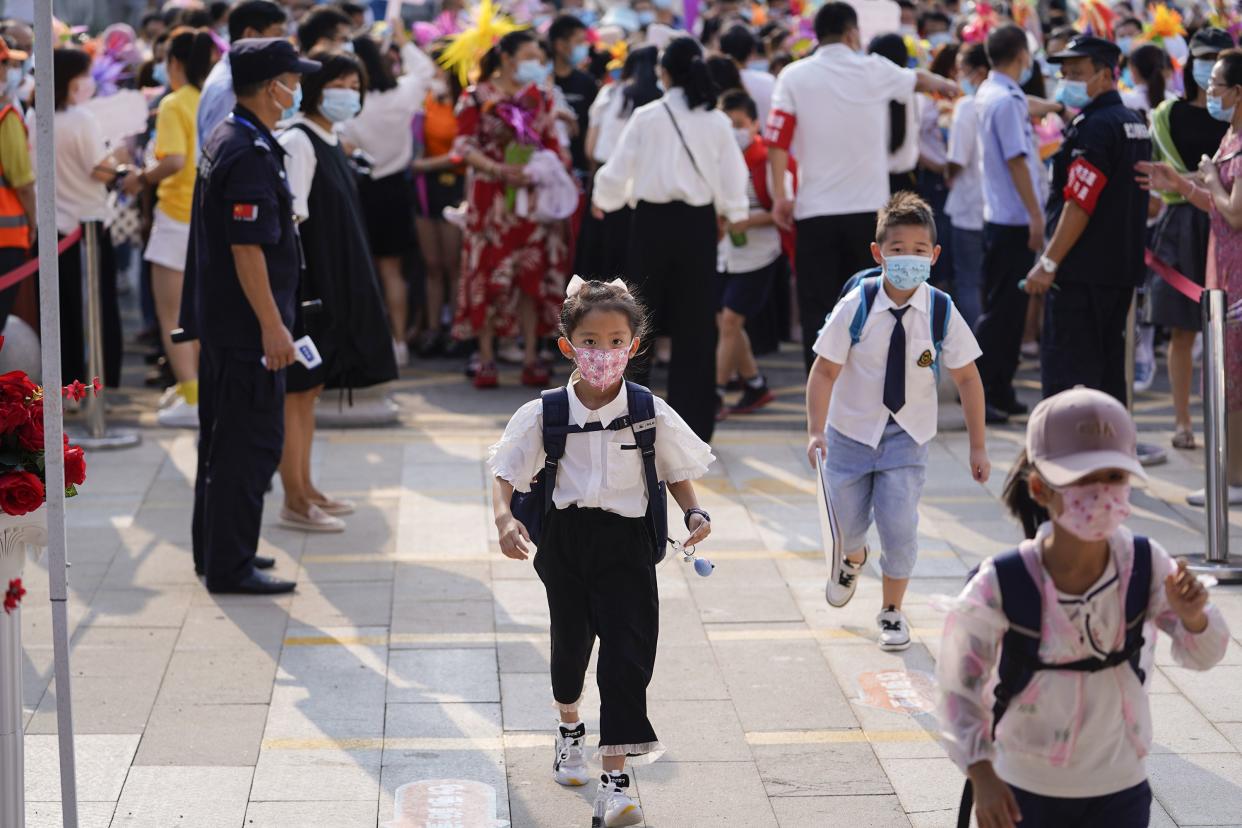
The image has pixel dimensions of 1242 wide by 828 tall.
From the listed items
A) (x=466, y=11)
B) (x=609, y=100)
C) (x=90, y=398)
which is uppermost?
(x=466, y=11)

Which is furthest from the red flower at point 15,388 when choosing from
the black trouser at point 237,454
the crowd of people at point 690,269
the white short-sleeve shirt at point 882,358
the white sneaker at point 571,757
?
the white short-sleeve shirt at point 882,358

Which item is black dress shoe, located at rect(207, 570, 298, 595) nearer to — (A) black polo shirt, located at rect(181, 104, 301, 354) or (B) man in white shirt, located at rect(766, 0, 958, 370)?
(A) black polo shirt, located at rect(181, 104, 301, 354)

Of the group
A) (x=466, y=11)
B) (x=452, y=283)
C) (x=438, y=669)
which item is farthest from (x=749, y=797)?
(x=466, y=11)

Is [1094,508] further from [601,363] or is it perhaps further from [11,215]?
[11,215]

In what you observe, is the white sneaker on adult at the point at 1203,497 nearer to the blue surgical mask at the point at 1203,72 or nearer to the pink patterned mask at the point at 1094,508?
the blue surgical mask at the point at 1203,72

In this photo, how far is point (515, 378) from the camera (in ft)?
37.8

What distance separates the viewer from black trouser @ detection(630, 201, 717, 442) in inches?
350

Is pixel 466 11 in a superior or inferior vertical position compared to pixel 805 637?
superior

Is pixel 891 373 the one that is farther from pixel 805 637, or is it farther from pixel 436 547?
pixel 436 547

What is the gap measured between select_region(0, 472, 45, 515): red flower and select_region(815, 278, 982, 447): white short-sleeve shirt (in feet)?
9.25

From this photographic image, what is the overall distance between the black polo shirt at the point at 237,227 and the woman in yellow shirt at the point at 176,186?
2367 mm

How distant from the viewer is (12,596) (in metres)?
4.18

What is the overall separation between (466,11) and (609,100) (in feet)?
12.5

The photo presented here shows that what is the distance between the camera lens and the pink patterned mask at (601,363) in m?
4.68
